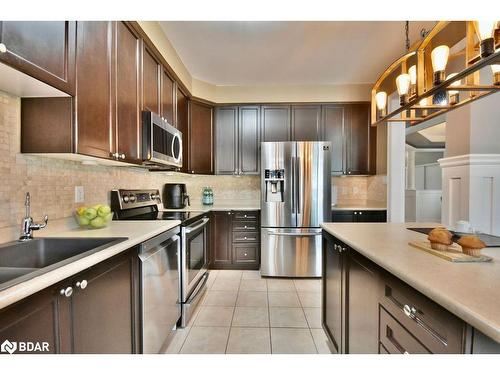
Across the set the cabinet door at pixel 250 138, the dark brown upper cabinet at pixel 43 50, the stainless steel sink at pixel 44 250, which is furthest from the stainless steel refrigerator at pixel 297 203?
the dark brown upper cabinet at pixel 43 50

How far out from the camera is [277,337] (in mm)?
2004

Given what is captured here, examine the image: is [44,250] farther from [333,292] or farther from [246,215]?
[246,215]

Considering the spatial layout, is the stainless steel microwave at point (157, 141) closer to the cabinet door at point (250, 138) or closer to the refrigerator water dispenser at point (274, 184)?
the refrigerator water dispenser at point (274, 184)

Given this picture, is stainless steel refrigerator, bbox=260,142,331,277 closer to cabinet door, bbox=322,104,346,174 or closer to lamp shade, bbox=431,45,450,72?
cabinet door, bbox=322,104,346,174

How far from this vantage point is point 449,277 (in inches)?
31.6

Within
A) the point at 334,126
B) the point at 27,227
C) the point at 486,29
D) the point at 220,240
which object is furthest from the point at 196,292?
the point at 334,126

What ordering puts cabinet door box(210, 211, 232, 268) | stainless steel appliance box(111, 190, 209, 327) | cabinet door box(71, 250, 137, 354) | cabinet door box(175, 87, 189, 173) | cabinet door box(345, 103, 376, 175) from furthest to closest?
1. cabinet door box(345, 103, 376, 175)
2. cabinet door box(210, 211, 232, 268)
3. cabinet door box(175, 87, 189, 173)
4. stainless steel appliance box(111, 190, 209, 327)
5. cabinet door box(71, 250, 137, 354)

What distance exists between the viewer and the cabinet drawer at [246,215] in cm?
348

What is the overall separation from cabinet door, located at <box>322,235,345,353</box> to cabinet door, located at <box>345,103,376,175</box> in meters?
2.18

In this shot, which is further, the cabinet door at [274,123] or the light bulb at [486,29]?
the cabinet door at [274,123]

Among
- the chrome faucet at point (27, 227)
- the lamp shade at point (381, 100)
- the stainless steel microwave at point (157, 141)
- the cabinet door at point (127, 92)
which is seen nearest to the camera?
the chrome faucet at point (27, 227)

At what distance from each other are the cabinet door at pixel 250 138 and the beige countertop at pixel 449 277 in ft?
8.26

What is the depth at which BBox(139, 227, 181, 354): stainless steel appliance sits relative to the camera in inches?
59.1

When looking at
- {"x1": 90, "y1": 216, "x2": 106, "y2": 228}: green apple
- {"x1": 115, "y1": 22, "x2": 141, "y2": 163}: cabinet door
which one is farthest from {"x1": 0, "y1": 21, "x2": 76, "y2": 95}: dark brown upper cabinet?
{"x1": 90, "y1": 216, "x2": 106, "y2": 228}: green apple
